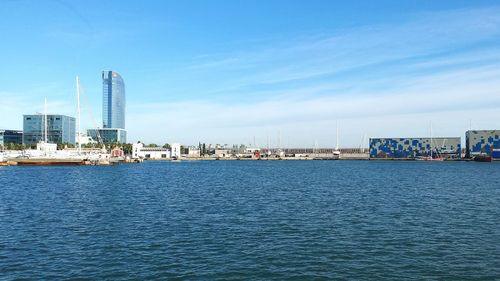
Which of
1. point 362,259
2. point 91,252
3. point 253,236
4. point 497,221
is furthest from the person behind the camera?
point 497,221

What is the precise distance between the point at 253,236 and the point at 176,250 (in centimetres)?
738

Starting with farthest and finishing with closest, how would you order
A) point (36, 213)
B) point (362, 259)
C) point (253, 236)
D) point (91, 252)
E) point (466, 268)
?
point (36, 213)
point (253, 236)
point (91, 252)
point (362, 259)
point (466, 268)

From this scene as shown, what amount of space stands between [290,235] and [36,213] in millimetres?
29954

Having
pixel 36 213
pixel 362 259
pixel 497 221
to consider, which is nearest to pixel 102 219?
pixel 36 213

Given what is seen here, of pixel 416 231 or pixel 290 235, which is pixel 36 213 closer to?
pixel 290 235

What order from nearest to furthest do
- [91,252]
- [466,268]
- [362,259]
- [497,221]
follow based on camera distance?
[466,268] < [362,259] < [91,252] < [497,221]

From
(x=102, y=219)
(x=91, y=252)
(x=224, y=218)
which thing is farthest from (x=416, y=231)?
(x=102, y=219)

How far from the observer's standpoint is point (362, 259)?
94.3 feet

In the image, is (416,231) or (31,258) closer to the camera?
(31,258)

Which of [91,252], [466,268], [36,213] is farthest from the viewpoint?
[36,213]

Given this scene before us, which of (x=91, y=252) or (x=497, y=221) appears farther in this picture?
(x=497, y=221)

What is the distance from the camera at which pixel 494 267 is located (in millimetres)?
26953

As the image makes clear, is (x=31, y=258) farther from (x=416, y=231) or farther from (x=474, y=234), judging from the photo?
(x=474, y=234)

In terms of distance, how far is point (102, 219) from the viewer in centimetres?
4466
